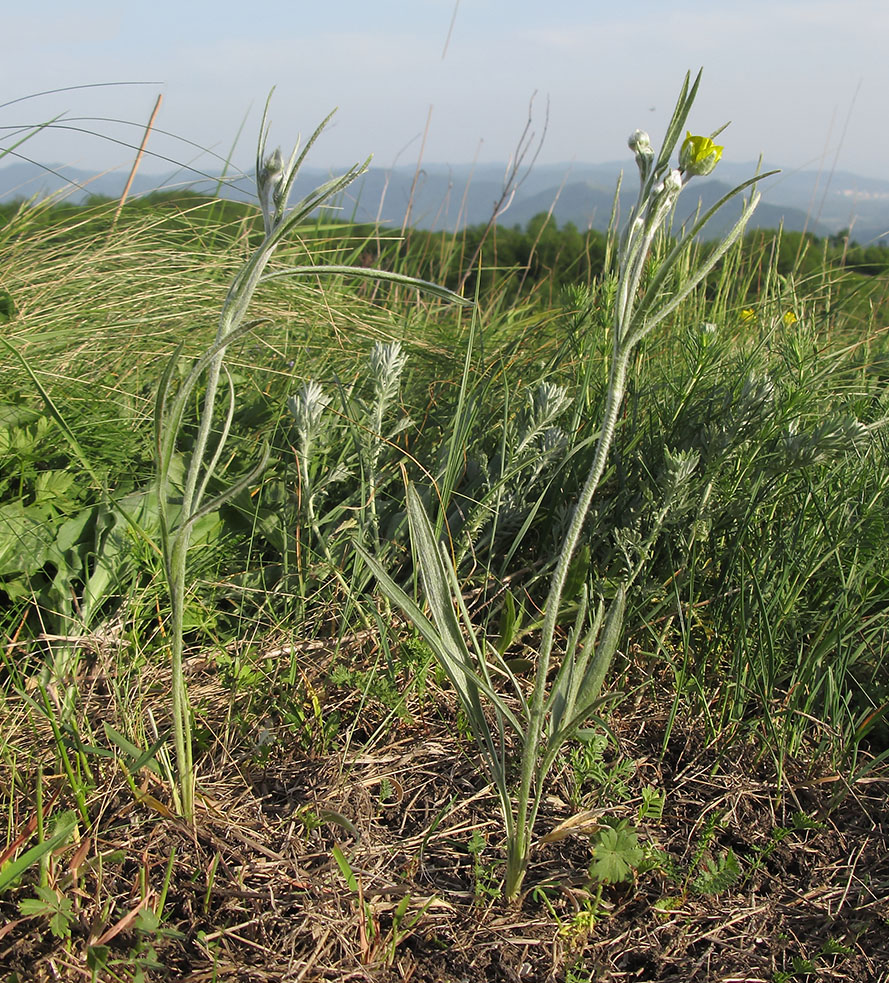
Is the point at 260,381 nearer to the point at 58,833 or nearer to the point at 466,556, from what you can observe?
the point at 466,556

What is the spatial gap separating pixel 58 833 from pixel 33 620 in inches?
24.2

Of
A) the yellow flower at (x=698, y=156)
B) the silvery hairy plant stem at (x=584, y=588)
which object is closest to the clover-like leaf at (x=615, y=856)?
the silvery hairy plant stem at (x=584, y=588)

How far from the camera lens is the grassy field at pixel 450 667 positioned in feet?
3.57

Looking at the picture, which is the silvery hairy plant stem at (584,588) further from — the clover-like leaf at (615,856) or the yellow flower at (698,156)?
the clover-like leaf at (615,856)

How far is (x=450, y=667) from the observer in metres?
1.11

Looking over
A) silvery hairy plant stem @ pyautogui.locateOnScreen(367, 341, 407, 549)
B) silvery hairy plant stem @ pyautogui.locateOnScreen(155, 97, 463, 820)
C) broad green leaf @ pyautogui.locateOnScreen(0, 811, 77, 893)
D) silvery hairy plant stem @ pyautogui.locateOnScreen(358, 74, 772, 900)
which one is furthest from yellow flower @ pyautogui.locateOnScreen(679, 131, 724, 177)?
broad green leaf @ pyautogui.locateOnScreen(0, 811, 77, 893)

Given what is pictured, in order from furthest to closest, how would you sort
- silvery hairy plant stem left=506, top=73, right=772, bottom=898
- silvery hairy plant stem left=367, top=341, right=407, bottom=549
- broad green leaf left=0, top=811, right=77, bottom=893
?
silvery hairy plant stem left=367, top=341, right=407, bottom=549, broad green leaf left=0, top=811, right=77, bottom=893, silvery hairy plant stem left=506, top=73, right=772, bottom=898

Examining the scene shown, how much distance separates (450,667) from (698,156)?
752mm

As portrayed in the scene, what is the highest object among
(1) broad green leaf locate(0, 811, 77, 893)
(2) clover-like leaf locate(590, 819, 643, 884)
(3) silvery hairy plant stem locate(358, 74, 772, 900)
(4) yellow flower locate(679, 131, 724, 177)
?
(4) yellow flower locate(679, 131, 724, 177)

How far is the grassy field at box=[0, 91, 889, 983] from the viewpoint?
1087 millimetres

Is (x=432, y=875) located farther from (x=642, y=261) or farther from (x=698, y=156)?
(x=698, y=156)

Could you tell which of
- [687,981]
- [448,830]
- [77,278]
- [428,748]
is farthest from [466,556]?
[77,278]

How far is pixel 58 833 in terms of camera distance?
3.66 ft

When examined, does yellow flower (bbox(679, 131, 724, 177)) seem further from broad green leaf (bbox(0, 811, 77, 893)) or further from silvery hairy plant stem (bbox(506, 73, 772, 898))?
broad green leaf (bbox(0, 811, 77, 893))
